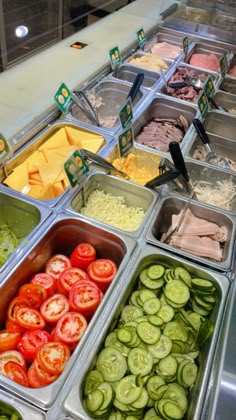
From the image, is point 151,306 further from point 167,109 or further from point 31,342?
point 167,109

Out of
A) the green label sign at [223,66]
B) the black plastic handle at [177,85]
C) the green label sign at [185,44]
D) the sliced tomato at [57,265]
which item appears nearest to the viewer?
the sliced tomato at [57,265]

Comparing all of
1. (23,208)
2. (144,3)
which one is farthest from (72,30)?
(23,208)

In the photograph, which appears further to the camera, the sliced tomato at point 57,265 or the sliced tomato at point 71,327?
the sliced tomato at point 57,265

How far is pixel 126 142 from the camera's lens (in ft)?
7.49

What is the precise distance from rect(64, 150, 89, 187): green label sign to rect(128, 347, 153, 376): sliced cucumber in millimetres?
906

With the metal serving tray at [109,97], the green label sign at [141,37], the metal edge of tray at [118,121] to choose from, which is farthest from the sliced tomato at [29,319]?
the green label sign at [141,37]

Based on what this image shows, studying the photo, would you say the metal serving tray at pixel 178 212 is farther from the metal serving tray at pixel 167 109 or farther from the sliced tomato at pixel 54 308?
the metal serving tray at pixel 167 109

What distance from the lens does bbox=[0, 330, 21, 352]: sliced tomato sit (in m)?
Answer: 1.40

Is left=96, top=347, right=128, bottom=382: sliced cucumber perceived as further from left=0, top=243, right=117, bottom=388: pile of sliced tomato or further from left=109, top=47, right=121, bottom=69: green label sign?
left=109, top=47, right=121, bottom=69: green label sign

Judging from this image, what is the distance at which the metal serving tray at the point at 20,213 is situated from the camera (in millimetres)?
1828

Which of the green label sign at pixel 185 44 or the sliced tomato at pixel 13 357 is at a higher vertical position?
the green label sign at pixel 185 44

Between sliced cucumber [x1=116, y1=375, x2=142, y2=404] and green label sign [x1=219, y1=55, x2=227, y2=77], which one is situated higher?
green label sign [x1=219, y1=55, x2=227, y2=77]

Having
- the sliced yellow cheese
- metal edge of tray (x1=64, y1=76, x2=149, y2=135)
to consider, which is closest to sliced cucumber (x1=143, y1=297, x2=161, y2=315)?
the sliced yellow cheese

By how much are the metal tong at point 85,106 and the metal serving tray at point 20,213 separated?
1.00 meters
